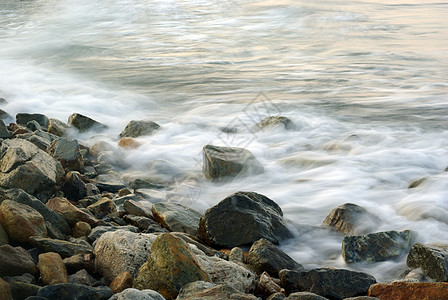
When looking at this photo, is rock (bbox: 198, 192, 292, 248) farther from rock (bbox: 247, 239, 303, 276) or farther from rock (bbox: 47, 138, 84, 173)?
rock (bbox: 47, 138, 84, 173)

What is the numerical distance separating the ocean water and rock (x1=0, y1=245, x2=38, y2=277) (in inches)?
64.7

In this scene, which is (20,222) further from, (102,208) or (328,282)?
(328,282)

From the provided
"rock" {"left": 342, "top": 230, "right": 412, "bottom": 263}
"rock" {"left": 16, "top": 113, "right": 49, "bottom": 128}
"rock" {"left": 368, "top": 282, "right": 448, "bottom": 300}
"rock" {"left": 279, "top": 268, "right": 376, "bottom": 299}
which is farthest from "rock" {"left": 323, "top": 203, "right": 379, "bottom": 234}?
"rock" {"left": 16, "top": 113, "right": 49, "bottom": 128}

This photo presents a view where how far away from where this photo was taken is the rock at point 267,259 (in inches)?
107

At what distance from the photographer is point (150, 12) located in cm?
1683

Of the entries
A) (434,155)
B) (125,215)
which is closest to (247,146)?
(434,155)

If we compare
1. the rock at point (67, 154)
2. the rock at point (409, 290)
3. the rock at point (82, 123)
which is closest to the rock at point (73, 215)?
the rock at point (67, 154)

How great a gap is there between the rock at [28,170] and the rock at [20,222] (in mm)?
622

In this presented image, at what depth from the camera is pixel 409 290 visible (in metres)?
2.30

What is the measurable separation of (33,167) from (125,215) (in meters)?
0.70

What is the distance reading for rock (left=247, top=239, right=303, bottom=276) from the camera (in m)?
2.72

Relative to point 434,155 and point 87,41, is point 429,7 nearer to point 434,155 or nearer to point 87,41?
point 87,41

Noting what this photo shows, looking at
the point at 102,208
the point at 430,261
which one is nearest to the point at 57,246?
the point at 102,208

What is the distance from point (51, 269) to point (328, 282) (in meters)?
1.32
